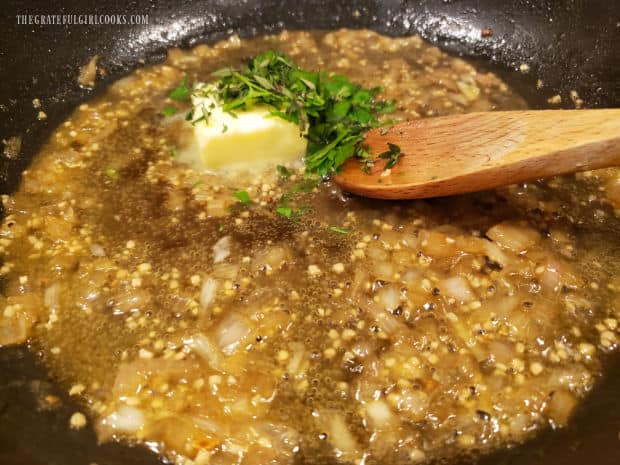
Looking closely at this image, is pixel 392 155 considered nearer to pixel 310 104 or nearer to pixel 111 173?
pixel 310 104

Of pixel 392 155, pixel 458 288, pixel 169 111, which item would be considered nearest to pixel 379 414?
pixel 458 288

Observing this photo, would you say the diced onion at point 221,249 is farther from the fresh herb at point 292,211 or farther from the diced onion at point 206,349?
the diced onion at point 206,349

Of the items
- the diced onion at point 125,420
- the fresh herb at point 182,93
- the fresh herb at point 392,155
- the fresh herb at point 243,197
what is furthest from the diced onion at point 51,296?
the fresh herb at point 392,155

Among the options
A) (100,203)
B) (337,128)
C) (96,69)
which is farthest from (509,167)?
(96,69)

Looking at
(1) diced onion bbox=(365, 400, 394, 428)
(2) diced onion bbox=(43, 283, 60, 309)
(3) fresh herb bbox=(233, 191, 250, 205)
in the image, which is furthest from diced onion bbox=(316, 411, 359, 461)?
(2) diced onion bbox=(43, 283, 60, 309)

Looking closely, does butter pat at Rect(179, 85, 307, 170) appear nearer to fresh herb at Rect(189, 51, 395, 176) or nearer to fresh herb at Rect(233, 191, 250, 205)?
fresh herb at Rect(189, 51, 395, 176)

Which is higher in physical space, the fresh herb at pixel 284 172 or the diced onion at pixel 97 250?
the fresh herb at pixel 284 172

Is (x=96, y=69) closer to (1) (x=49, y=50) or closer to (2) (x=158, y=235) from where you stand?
(1) (x=49, y=50)
